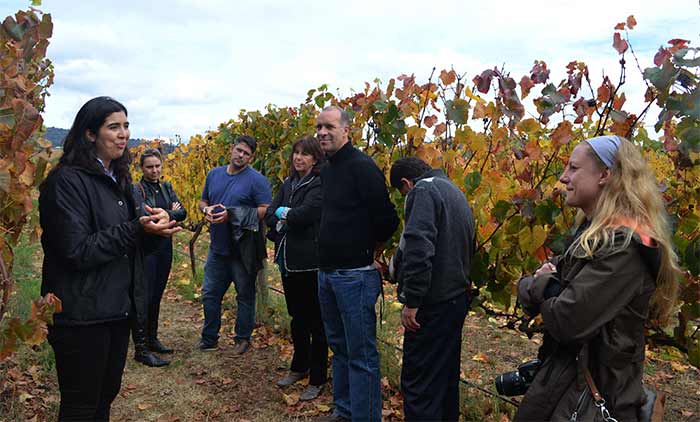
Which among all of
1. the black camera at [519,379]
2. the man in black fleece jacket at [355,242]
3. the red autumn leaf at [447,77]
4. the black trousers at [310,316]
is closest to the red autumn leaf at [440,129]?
the red autumn leaf at [447,77]

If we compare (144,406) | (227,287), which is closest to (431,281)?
(144,406)

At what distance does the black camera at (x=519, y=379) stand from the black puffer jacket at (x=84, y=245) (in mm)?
1535

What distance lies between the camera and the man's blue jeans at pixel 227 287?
4648mm

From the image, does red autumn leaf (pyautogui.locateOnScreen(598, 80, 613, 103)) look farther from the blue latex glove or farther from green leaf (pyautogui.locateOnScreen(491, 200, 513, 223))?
the blue latex glove

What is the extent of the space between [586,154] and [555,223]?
1.18 m

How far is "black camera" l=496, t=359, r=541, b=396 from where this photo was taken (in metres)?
2.02

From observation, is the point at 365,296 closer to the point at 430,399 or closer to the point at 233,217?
the point at 430,399

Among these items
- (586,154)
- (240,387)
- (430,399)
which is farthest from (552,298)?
(240,387)

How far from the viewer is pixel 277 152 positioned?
6.84m

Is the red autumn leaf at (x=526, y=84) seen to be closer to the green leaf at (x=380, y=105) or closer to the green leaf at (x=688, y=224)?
the green leaf at (x=688, y=224)

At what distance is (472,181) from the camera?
9.82ft

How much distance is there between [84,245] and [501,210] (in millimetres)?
1973

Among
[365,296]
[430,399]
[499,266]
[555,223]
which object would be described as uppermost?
[555,223]

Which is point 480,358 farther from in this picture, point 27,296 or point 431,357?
point 27,296
